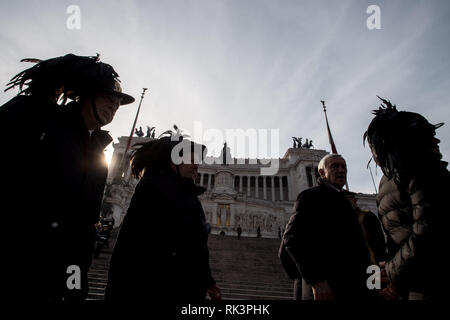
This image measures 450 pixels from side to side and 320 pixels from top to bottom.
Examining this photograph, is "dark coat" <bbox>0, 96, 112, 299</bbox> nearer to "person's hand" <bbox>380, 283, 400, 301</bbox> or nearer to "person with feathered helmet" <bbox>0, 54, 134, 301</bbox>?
"person with feathered helmet" <bbox>0, 54, 134, 301</bbox>

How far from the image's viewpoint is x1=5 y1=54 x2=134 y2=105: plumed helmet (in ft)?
4.92

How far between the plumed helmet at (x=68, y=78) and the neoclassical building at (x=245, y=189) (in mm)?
15014

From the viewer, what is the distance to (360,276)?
6.11 feet

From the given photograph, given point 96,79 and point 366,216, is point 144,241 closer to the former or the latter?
point 96,79

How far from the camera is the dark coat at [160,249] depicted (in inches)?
56.2

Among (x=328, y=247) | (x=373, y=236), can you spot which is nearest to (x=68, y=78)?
(x=328, y=247)

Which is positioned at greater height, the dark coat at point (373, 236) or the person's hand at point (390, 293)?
the dark coat at point (373, 236)

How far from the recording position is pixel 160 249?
1.54 meters

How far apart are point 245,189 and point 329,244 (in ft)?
138

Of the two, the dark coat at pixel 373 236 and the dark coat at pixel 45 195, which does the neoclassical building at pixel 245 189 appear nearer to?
the dark coat at pixel 45 195

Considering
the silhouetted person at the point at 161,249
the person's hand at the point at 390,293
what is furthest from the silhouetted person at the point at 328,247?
the silhouetted person at the point at 161,249

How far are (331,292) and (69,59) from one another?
2577 mm

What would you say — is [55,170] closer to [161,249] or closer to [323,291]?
[161,249]
